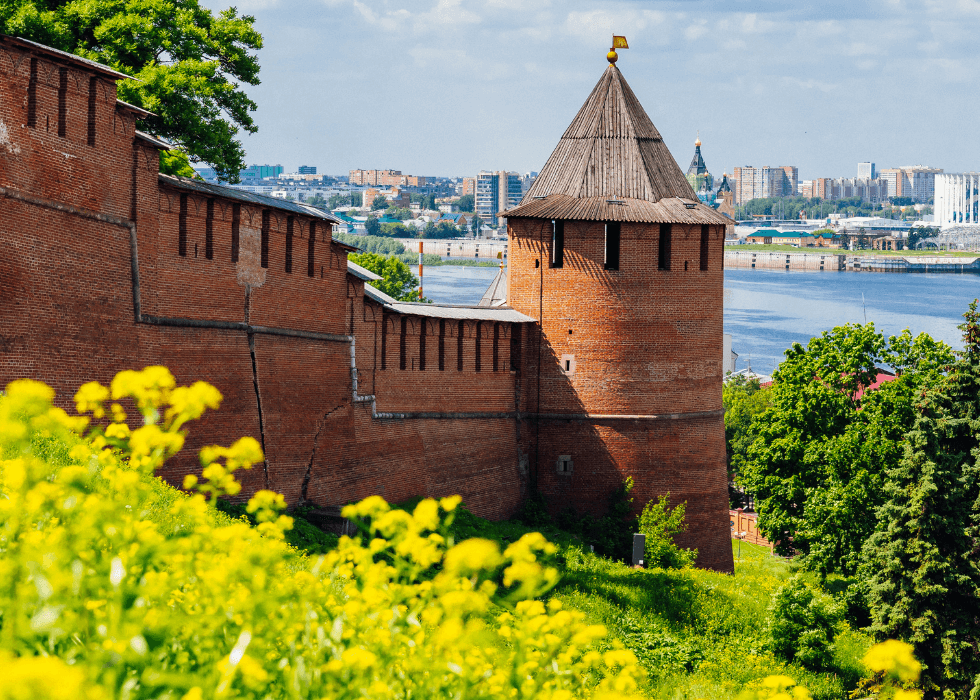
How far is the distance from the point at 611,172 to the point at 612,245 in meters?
1.51

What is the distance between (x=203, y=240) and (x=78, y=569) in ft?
34.4

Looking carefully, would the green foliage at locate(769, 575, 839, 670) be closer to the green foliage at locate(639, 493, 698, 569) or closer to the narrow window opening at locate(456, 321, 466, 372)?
the green foliage at locate(639, 493, 698, 569)

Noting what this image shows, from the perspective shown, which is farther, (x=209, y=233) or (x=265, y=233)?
(x=265, y=233)

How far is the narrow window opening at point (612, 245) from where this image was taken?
2020cm

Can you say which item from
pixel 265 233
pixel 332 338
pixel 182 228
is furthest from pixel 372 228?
pixel 182 228

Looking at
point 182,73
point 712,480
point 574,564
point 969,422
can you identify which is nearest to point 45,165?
point 182,73

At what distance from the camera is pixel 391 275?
49.3 m

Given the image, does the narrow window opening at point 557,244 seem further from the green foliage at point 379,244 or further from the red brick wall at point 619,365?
the green foliage at point 379,244

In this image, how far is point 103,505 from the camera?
4652 mm

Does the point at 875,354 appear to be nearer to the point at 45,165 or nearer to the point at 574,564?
the point at 574,564

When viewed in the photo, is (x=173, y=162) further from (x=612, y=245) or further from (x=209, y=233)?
(x=612, y=245)

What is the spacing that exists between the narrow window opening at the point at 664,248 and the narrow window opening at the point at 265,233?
24.4 feet

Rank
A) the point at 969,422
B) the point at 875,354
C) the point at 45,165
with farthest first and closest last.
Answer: the point at 875,354
the point at 969,422
the point at 45,165

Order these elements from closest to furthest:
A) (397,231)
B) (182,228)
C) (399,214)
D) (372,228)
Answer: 1. (182,228)
2. (372,228)
3. (397,231)
4. (399,214)
